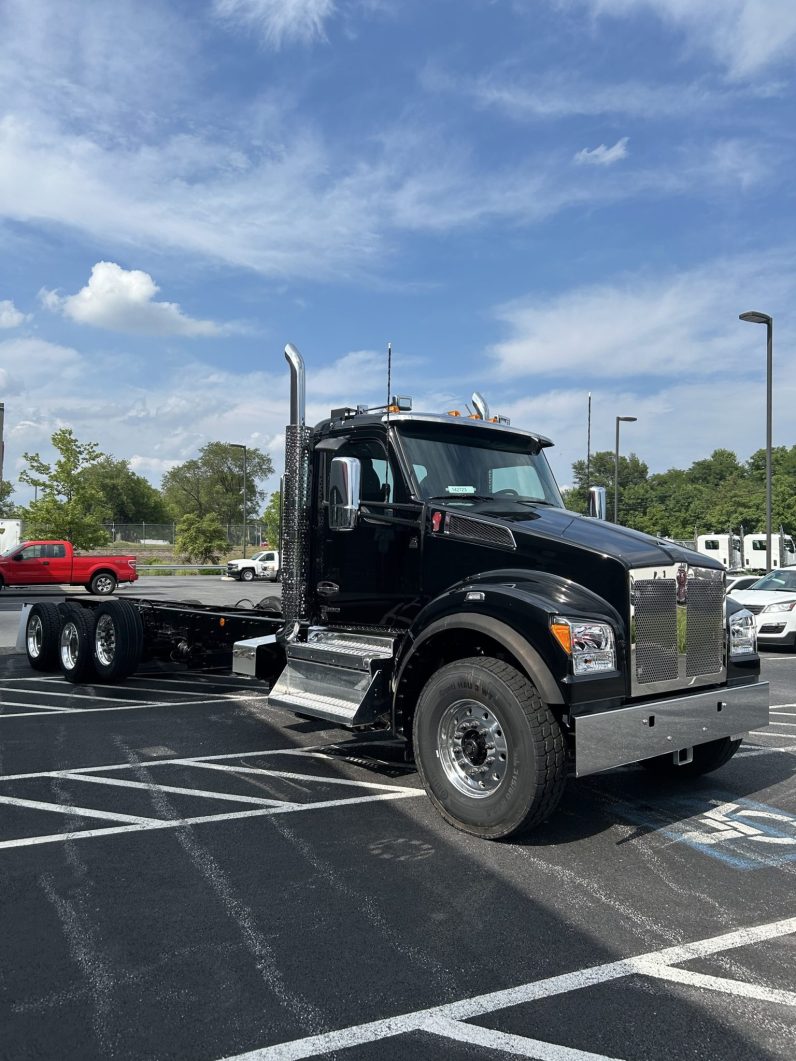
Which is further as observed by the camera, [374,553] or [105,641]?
[105,641]

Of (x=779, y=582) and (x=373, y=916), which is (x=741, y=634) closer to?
(x=373, y=916)

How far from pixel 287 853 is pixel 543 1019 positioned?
6.31ft

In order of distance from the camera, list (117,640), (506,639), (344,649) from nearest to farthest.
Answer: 1. (506,639)
2. (344,649)
3. (117,640)

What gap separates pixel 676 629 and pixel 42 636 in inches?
335

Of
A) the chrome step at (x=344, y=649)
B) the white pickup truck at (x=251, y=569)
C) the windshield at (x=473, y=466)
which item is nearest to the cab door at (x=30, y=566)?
the white pickup truck at (x=251, y=569)

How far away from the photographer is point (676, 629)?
498cm

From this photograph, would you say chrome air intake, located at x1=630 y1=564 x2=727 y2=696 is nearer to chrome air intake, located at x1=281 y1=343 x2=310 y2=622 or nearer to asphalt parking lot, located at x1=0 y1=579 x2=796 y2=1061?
asphalt parking lot, located at x1=0 y1=579 x2=796 y2=1061

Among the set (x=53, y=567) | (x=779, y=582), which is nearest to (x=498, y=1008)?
(x=779, y=582)

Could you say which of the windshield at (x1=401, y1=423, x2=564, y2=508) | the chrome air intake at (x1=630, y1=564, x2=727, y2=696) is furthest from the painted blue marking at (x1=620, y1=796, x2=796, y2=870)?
the windshield at (x1=401, y1=423, x2=564, y2=508)

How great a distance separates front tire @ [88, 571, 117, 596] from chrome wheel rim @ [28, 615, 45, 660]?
56.9 feet

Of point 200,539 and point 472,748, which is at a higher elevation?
point 200,539

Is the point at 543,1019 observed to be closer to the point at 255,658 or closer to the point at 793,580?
the point at 255,658

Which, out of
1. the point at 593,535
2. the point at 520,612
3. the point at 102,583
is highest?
the point at 593,535

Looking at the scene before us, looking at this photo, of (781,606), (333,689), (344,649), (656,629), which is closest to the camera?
(656,629)
